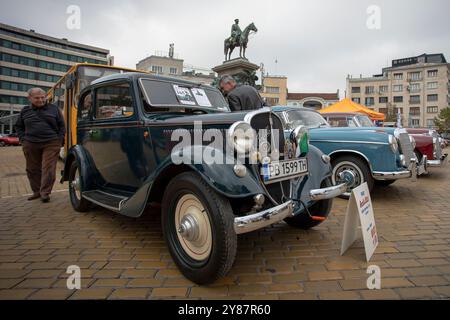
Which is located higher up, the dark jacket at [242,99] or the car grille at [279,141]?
the dark jacket at [242,99]

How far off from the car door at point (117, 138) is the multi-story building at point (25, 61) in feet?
178

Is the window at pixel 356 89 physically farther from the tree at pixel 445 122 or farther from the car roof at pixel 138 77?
the car roof at pixel 138 77

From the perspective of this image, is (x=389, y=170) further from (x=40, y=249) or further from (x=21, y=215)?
(x=21, y=215)

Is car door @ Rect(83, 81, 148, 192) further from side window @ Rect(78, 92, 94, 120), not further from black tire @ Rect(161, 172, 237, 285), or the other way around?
black tire @ Rect(161, 172, 237, 285)

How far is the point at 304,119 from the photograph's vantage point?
552cm

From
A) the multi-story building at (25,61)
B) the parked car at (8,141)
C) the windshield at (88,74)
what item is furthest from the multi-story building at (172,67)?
the windshield at (88,74)

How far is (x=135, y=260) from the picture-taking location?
8.31ft

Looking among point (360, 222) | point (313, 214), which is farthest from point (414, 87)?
point (360, 222)

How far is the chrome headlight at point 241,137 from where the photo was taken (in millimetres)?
2170

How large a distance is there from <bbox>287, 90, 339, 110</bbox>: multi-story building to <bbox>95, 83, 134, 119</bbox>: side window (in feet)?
207

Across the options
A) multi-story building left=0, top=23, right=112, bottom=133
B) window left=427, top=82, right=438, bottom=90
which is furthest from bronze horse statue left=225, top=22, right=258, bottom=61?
window left=427, top=82, right=438, bottom=90

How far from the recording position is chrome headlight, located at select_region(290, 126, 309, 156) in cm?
287
